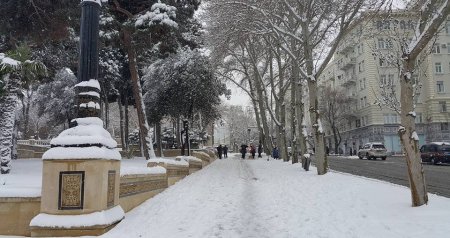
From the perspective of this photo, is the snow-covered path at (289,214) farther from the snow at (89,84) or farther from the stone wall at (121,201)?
the snow at (89,84)

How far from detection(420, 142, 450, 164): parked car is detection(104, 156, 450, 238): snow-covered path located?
71.2 ft

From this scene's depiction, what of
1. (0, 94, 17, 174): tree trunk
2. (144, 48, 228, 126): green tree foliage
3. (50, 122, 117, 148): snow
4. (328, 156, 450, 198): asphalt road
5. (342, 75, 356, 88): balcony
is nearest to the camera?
(50, 122, 117, 148): snow

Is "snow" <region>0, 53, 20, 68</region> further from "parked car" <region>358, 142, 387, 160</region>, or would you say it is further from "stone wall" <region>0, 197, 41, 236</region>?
"parked car" <region>358, 142, 387, 160</region>

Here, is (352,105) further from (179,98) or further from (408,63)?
(408,63)

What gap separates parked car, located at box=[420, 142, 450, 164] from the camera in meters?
30.8

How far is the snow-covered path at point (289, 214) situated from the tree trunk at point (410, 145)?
316 millimetres

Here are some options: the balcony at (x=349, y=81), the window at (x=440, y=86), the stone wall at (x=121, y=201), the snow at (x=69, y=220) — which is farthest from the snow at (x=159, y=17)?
the balcony at (x=349, y=81)

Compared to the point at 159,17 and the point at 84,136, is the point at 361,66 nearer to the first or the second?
the point at 159,17

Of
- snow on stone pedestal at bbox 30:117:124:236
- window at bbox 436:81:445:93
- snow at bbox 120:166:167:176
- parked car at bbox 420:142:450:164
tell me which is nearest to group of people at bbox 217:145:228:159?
parked car at bbox 420:142:450:164

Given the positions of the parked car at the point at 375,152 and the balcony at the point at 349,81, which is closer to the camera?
the parked car at the point at 375,152

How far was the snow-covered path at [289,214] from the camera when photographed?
688 cm

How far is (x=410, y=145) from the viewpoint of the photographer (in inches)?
337

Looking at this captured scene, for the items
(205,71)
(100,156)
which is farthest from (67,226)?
(205,71)

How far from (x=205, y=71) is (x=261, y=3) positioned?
12.3m
